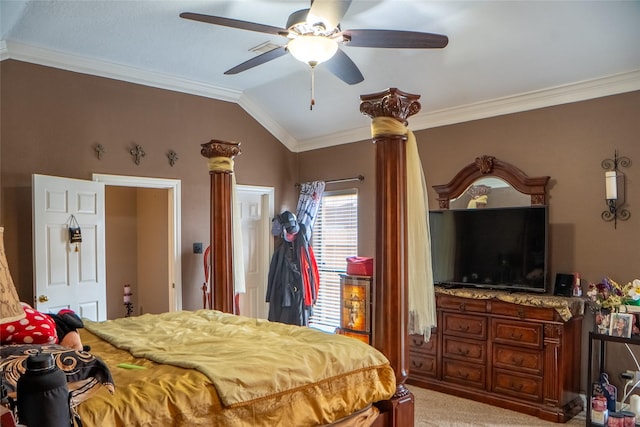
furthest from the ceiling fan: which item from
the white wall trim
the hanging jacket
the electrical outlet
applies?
the hanging jacket

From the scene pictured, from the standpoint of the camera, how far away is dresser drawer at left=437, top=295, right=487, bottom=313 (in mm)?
3820

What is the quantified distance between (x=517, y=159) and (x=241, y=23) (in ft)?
8.95

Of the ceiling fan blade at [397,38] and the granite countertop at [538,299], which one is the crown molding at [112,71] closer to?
the ceiling fan blade at [397,38]

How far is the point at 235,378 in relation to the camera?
1.81 metres

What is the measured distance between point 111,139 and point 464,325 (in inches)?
146

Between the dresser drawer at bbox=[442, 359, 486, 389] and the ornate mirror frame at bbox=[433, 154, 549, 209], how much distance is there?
1461mm

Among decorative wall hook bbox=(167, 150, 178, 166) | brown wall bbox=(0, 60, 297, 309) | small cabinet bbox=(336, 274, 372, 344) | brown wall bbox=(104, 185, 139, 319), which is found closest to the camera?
brown wall bbox=(0, 60, 297, 309)

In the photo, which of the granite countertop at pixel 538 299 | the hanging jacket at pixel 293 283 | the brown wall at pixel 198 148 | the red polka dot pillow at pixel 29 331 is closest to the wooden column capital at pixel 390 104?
the red polka dot pillow at pixel 29 331

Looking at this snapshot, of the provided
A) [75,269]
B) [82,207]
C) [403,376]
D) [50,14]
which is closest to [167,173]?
[82,207]

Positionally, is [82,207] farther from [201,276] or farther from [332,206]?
[332,206]

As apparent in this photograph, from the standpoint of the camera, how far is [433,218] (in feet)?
14.4

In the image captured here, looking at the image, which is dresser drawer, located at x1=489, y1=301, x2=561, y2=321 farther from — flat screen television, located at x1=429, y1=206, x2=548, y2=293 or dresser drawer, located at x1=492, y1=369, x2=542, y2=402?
dresser drawer, located at x1=492, y1=369, x2=542, y2=402

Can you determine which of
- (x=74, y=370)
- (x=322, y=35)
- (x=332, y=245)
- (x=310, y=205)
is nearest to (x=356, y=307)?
(x=332, y=245)

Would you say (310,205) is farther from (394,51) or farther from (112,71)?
(112,71)
